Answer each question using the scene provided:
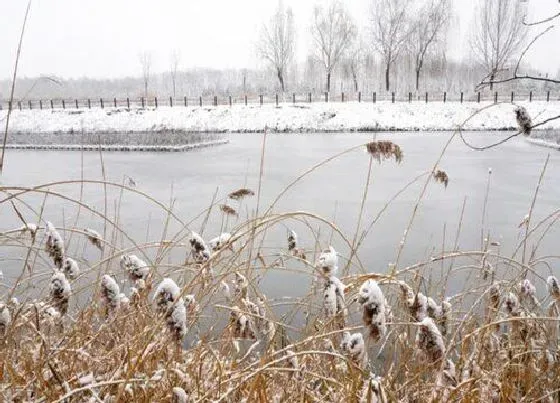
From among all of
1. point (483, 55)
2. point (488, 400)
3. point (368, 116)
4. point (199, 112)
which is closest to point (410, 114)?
point (368, 116)

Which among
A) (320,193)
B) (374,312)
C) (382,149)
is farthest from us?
(320,193)

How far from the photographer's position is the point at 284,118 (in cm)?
2869

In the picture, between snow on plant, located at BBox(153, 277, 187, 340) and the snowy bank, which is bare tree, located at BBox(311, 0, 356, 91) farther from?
snow on plant, located at BBox(153, 277, 187, 340)

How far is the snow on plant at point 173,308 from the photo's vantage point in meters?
1.02

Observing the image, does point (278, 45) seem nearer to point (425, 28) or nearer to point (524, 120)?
point (425, 28)

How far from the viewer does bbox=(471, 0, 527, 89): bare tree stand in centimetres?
3812

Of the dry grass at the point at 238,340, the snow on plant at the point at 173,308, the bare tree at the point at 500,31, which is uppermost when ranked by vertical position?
the bare tree at the point at 500,31

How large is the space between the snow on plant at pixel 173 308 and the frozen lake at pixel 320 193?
1529 mm

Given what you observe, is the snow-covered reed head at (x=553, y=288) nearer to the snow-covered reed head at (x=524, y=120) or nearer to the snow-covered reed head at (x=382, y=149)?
the snow-covered reed head at (x=524, y=120)

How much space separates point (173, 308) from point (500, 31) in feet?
146

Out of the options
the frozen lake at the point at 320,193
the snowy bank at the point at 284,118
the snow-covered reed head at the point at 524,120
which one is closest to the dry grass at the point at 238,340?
the snow-covered reed head at the point at 524,120

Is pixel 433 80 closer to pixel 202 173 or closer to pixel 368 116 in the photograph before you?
pixel 368 116

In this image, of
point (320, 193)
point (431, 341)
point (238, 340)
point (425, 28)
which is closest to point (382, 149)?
point (431, 341)

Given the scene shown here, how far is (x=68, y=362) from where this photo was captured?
1.94 metres
